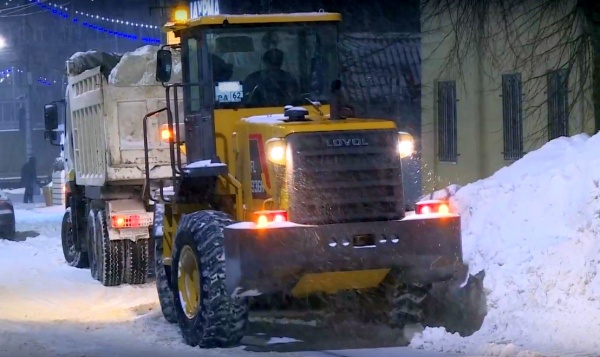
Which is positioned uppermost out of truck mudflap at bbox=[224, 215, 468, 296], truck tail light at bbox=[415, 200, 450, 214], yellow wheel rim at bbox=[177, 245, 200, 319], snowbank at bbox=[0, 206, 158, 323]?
truck tail light at bbox=[415, 200, 450, 214]

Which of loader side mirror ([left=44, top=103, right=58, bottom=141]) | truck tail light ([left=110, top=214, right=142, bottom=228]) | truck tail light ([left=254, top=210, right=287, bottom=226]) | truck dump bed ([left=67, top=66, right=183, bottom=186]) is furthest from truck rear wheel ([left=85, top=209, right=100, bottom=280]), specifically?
truck tail light ([left=254, top=210, right=287, bottom=226])

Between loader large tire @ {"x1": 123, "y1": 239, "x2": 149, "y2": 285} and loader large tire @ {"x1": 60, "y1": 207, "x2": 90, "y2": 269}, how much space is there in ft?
8.40

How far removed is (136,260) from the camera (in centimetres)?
1549

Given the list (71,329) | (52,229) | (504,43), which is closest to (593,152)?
(71,329)

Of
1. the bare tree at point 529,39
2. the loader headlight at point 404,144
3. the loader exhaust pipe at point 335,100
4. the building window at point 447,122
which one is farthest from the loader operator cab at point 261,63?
the building window at point 447,122

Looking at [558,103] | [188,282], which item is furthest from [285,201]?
[558,103]

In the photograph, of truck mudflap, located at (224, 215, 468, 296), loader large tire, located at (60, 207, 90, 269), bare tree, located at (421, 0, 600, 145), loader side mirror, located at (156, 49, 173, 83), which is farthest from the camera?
bare tree, located at (421, 0, 600, 145)

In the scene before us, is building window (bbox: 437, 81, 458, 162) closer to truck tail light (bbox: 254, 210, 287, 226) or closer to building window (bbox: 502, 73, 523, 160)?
building window (bbox: 502, 73, 523, 160)

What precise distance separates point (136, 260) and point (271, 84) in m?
5.83

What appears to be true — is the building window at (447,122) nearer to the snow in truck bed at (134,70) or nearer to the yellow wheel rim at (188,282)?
the snow in truck bed at (134,70)

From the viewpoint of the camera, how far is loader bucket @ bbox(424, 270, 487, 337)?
33.5 feet

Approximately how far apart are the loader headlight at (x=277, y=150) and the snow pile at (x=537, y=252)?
6.40 feet

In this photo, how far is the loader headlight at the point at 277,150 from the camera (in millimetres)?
9273

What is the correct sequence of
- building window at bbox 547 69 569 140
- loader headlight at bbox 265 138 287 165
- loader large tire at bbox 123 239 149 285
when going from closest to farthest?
loader headlight at bbox 265 138 287 165, loader large tire at bbox 123 239 149 285, building window at bbox 547 69 569 140
